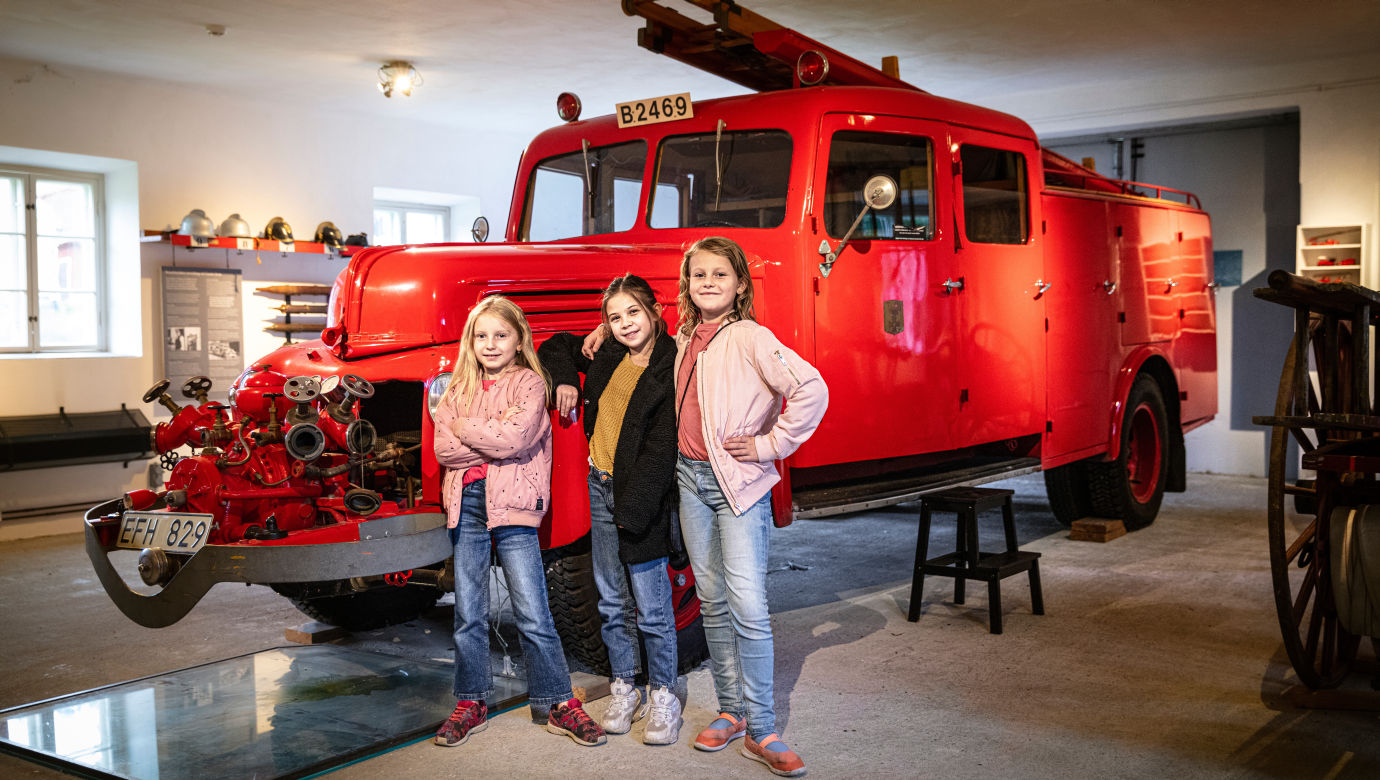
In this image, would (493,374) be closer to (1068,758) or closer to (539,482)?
(539,482)

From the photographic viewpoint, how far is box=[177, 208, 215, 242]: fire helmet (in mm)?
8641

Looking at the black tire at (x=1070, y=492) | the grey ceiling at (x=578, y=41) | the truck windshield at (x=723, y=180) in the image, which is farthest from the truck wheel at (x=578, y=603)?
the grey ceiling at (x=578, y=41)

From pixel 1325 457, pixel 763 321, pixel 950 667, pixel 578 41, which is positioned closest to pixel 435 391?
pixel 763 321

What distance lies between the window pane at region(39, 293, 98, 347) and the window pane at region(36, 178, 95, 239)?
0.51m

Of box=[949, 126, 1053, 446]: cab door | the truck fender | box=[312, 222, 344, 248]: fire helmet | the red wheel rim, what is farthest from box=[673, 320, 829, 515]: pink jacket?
box=[312, 222, 344, 248]: fire helmet

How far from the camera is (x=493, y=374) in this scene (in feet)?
12.1

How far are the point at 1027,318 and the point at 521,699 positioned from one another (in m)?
3.37

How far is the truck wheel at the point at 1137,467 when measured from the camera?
7262 mm

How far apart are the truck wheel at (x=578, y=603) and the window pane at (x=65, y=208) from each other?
6.83 metres

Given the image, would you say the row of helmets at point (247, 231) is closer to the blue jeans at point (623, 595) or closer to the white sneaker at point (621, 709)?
the blue jeans at point (623, 595)

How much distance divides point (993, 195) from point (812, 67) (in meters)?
1.29

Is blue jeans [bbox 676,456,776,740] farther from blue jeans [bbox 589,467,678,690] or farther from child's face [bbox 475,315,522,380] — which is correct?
child's face [bbox 475,315,522,380]

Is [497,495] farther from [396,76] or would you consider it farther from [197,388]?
[396,76]

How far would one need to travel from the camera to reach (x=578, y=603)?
3.98m
